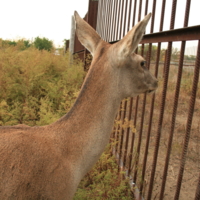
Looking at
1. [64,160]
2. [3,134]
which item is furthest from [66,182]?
[3,134]

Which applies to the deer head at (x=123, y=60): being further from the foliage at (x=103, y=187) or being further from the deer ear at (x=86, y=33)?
the foliage at (x=103, y=187)

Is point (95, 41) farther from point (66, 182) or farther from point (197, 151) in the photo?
point (197, 151)

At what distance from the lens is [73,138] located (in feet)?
6.53

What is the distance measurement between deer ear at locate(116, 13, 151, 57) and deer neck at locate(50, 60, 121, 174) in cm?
23

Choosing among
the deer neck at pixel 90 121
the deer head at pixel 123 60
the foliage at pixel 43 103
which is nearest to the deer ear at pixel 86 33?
the deer head at pixel 123 60

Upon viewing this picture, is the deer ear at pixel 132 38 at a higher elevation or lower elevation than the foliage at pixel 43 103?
higher

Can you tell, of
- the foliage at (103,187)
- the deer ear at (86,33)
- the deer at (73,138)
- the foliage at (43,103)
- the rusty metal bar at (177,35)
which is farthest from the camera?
the foliage at (43,103)

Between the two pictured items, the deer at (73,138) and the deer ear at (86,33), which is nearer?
the deer at (73,138)

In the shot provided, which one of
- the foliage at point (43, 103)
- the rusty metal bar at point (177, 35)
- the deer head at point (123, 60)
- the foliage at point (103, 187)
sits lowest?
the foliage at point (103, 187)

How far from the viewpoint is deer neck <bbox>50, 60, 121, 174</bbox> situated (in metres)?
1.99

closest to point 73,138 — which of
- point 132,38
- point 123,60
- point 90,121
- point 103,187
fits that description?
point 90,121

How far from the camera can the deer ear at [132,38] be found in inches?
72.5

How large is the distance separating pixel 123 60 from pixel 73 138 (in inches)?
33.0

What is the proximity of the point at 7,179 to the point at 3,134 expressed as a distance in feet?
1.34
